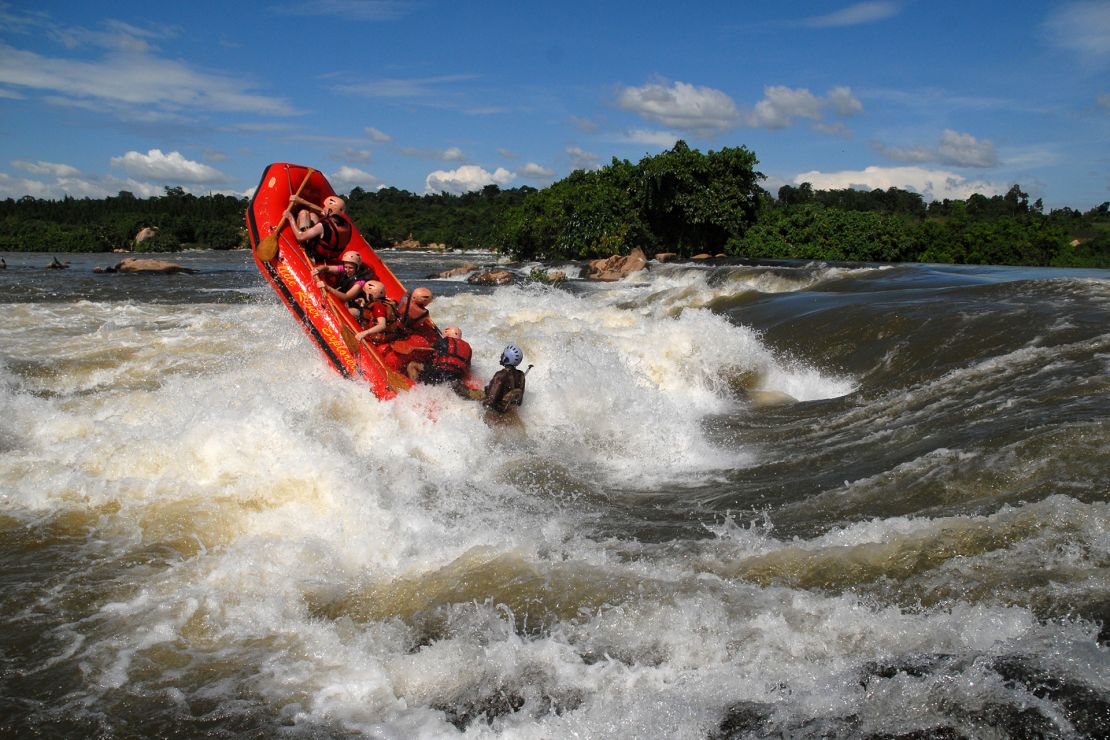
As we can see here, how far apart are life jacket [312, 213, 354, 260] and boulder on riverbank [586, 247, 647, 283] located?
16106 millimetres

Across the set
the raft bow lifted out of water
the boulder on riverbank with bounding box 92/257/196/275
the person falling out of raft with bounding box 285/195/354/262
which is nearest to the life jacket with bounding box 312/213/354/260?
the person falling out of raft with bounding box 285/195/354/262

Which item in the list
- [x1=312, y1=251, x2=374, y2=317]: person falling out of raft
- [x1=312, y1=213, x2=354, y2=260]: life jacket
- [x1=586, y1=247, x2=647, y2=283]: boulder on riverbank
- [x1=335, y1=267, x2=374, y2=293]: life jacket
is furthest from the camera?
[x1=586, y1=247, x2=647, y2=283]: boulder on riverbank

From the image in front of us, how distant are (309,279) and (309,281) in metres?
0.03

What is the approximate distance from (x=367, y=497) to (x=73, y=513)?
1.97 metres

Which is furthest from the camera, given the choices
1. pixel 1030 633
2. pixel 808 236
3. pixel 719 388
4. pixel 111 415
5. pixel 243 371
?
pixel 808 236

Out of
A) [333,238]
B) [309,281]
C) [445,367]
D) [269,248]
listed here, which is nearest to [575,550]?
[445,367]

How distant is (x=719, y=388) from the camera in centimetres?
1011

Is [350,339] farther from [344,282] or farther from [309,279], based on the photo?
[344,282]

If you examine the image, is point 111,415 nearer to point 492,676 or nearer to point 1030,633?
point 492,676

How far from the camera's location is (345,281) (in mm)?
9062

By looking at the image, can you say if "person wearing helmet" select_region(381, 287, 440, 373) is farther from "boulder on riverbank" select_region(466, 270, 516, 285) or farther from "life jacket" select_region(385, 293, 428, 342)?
"boulder on riverbank" select_region(466, 270, 516, 285)

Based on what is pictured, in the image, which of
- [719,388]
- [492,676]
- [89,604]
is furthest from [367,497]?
[719,388]

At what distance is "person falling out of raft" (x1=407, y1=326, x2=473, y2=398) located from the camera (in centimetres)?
780

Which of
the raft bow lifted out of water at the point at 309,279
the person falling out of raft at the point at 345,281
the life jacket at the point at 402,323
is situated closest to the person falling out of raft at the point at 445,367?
the raft bow lifted out of water at the point at 309,279
